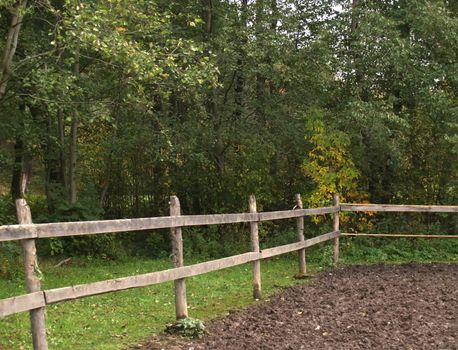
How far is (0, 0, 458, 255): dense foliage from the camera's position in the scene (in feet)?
43.1

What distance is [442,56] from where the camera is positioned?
1404 centimetres

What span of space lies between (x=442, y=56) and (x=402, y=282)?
699 cm

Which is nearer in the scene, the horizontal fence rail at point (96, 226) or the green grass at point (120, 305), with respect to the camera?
the horizontal fence rail at point (96, 226)

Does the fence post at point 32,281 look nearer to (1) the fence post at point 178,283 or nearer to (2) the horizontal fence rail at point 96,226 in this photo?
(2) the horizontal fence rail at point 96,226

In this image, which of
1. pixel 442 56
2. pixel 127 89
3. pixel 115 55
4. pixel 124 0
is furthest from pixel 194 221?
pixel 442 56

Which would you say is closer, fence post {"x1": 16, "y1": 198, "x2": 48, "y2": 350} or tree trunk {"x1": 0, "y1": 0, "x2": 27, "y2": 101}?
fence post {"x1": 16, "y1": 198, "x2": 48, "y2": 350}

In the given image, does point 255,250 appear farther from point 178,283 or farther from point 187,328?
point 187,328

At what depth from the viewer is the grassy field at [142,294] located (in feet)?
20.4

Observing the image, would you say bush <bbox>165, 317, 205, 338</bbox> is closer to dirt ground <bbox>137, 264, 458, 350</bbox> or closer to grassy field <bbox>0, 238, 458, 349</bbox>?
dirt ground <bbox>137, 264, 458, 350</bbox>

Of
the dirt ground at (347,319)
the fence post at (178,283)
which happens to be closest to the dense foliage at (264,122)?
the dirt ground at (347,319)

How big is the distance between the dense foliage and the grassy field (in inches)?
57.7

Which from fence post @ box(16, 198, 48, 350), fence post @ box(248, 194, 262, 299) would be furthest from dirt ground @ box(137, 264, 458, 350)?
fence post @ box(16, 198, 48, 350)

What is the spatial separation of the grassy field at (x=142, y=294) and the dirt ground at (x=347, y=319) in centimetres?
53

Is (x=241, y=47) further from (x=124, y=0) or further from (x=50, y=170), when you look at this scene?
(x=50, y=170)
